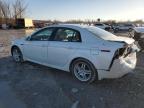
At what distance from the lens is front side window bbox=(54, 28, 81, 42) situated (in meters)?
6.03

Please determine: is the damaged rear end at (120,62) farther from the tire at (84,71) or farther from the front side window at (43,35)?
the front side window at (43,35)

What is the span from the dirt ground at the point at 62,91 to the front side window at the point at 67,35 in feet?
3.73

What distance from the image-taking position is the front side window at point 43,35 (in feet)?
22.3

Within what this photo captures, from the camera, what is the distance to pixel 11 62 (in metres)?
8.41

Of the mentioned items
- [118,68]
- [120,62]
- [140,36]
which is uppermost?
[140,36]

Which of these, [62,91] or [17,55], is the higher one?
[17,55]

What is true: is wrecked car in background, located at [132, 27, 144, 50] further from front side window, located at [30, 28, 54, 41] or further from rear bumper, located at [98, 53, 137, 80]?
front side window, located at [30, 28, 54, 41]

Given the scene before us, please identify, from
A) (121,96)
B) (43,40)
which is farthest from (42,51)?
(121,96)

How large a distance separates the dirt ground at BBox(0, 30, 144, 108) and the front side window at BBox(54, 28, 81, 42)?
1137 mm

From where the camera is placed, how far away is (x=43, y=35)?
702cm

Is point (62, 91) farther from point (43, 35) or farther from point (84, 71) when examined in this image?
point (43, 35)

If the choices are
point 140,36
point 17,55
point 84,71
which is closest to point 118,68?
point 84,71

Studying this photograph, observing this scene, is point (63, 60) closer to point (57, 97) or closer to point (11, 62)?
point (57, 97)

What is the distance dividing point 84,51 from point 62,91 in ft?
4.00
